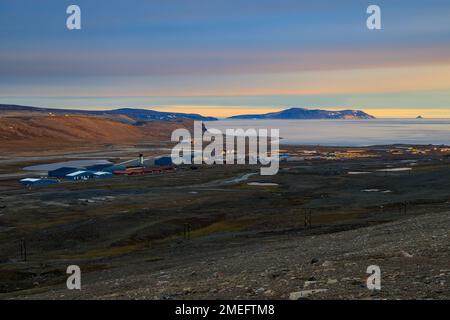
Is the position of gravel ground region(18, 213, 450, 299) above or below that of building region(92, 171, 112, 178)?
above

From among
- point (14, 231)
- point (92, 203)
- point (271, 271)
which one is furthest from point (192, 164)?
point (271, 271)

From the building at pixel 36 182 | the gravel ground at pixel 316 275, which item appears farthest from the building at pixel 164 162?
the gravel ground at pixel 316 275

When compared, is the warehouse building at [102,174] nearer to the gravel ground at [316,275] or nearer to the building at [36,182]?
the building at [36,182]

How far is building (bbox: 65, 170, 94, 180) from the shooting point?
108m

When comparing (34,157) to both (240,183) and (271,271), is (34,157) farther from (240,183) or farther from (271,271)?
(271,271)

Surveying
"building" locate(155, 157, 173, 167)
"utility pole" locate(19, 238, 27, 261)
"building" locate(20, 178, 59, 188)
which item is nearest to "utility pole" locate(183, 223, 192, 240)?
"utility pole" locate(19, 238, 27, 261)

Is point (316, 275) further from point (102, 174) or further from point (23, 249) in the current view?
point (102, 174)

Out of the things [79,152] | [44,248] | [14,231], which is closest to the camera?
[44,248]

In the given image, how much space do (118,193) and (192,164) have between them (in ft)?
200

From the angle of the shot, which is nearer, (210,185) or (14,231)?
(14,231)

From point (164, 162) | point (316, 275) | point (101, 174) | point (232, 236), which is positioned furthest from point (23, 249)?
point (164, 162)

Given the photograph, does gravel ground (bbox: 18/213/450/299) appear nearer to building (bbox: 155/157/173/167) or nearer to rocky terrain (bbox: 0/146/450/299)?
rocky terrain (bbox: 0/146/450/299)

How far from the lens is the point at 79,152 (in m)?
182
